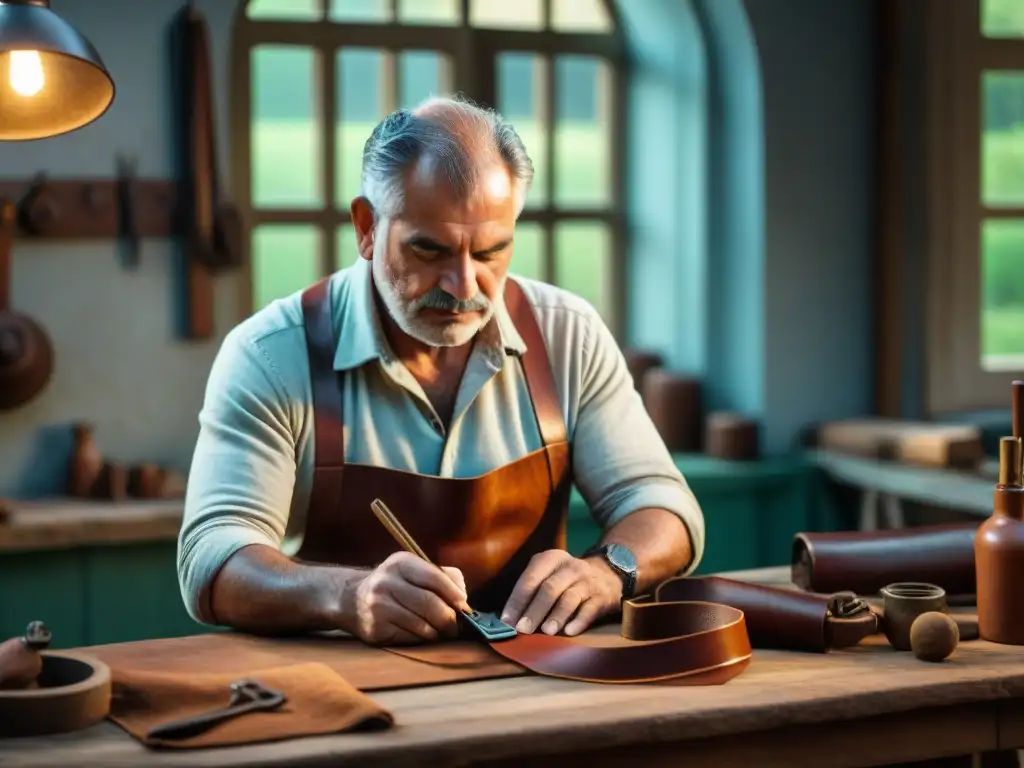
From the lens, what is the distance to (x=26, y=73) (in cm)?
276

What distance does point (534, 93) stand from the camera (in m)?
5.54

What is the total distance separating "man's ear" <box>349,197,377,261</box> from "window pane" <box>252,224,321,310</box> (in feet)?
7.48

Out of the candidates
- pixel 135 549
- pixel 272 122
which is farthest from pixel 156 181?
pixel 135 549

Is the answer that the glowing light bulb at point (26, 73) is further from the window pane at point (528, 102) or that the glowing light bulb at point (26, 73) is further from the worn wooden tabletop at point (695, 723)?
the window pane at point (528, 102)

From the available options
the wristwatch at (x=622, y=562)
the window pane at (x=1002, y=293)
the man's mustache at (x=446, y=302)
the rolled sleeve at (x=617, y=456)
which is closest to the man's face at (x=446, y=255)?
the man's mustache at (x=446, y=302)

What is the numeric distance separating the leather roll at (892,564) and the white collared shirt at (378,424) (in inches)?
12.1

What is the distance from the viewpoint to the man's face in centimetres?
272

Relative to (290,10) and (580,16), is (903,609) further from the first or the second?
(580,16)

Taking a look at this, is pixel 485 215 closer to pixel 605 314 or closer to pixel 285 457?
pixel 285 457

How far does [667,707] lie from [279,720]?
0.55m

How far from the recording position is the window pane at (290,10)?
5113mm

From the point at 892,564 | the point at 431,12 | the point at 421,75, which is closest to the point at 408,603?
the point at 892,564

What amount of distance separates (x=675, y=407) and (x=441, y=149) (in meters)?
2.81

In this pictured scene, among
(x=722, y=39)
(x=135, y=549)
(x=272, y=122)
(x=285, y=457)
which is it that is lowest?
(x=135, y=549)
